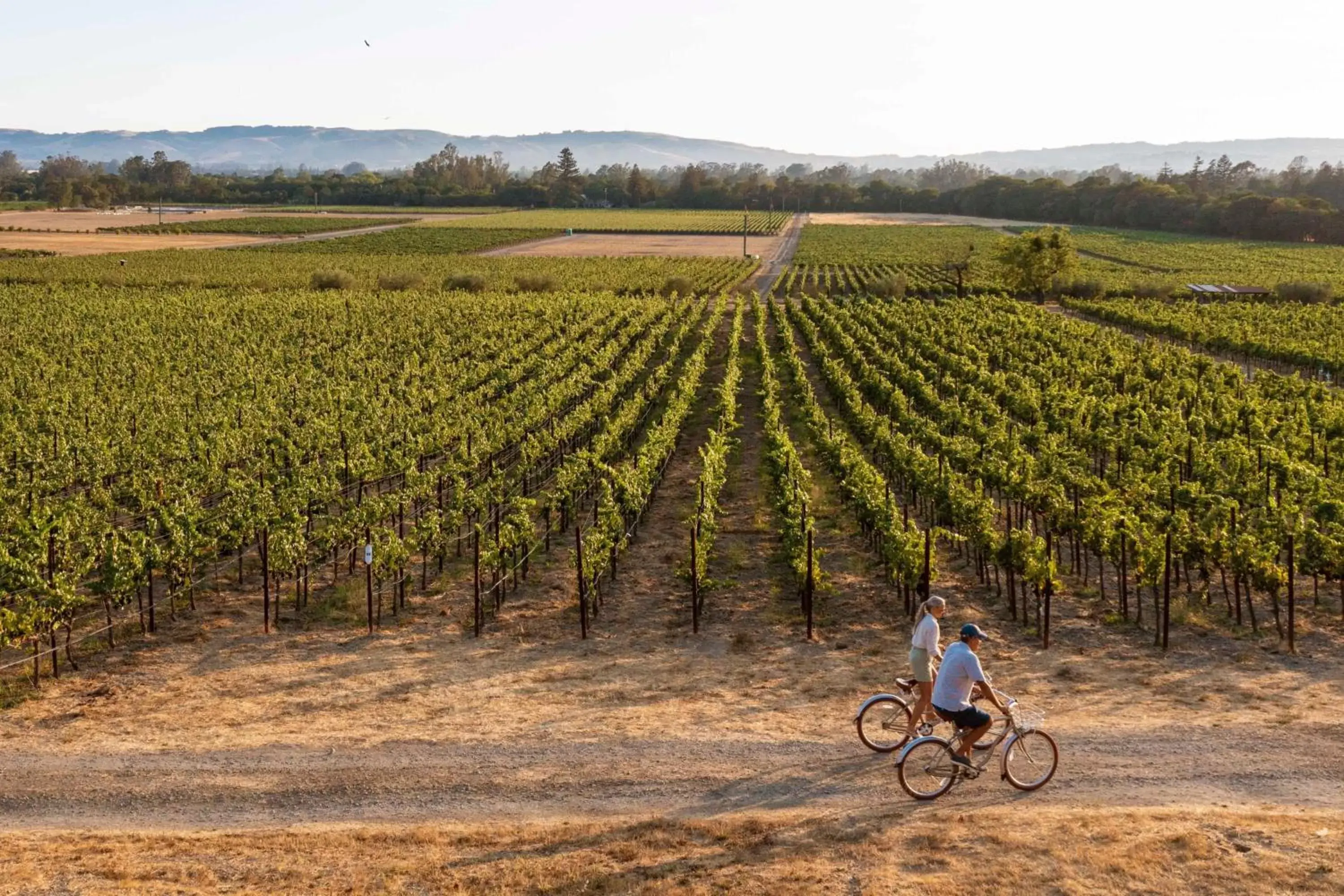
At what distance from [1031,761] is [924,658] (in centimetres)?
157

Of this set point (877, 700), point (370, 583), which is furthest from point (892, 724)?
point (370, 583)

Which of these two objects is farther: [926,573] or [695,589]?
[695,589]

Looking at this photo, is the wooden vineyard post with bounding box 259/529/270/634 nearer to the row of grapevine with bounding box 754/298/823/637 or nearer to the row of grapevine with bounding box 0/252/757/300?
the row of grapevine with bounding box 754/298/823/637

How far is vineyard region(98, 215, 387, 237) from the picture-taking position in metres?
144

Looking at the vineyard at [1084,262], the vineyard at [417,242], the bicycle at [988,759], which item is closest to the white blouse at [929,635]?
the bicycle at [988,759]

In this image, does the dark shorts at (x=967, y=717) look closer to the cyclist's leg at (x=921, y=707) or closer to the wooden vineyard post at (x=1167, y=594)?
the cyclist's leg at (x=921, y=707)

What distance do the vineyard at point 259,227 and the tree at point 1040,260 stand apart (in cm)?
9946

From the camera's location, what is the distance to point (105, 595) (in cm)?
1852

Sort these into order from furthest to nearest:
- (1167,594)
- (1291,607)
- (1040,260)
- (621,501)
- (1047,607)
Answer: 1. (1040,260)
2. (621,501)
3. (1047,607)
4. (1291,607)
5. (1167,594)

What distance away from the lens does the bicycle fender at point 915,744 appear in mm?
11930

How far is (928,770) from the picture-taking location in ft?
39.5

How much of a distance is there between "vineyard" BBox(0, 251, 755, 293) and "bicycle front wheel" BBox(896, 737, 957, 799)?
2740 inches

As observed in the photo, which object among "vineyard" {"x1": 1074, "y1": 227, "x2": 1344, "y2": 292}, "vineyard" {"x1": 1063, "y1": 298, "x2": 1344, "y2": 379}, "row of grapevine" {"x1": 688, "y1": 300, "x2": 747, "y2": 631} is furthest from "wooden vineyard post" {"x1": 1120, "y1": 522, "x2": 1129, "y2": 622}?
"vineyard" {"x1": 1074, "y1": 227, "x2": 1344, "y2": 292}

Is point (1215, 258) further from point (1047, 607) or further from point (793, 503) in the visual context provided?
point (1047, 607)
